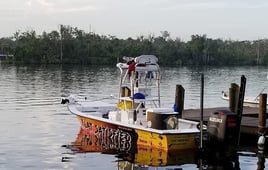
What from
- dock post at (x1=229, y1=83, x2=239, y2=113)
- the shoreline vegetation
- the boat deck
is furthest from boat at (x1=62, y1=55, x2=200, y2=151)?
the shoreline vegetation

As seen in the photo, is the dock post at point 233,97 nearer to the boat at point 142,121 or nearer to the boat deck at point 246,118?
the boat deck at point 246,118

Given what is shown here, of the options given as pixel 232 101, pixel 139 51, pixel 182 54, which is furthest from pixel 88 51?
pixel 232 101

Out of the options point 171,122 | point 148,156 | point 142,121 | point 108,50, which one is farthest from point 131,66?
point 108,50

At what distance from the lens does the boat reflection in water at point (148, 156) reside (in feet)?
56.6

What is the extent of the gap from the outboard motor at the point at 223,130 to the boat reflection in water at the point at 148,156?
1.26 ft

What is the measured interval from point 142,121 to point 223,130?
2.91 meters

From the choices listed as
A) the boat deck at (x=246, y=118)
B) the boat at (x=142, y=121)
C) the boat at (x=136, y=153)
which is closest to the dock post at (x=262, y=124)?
the boat deck at (x=246, y=118)

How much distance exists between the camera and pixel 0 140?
69.0ft

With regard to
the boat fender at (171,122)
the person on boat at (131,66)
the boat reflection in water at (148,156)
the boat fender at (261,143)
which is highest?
the person on boat at (131,66)

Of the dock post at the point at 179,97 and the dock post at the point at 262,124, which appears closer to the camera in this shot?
the dock post at the point at 262,124

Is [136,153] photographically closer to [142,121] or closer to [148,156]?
[148,156]

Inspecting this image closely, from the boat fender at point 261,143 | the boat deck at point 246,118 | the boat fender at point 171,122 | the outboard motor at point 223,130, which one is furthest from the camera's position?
the boat deck at point 246,118

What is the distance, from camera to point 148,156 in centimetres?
1820

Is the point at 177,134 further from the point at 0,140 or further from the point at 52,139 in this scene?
the point at 0,140
